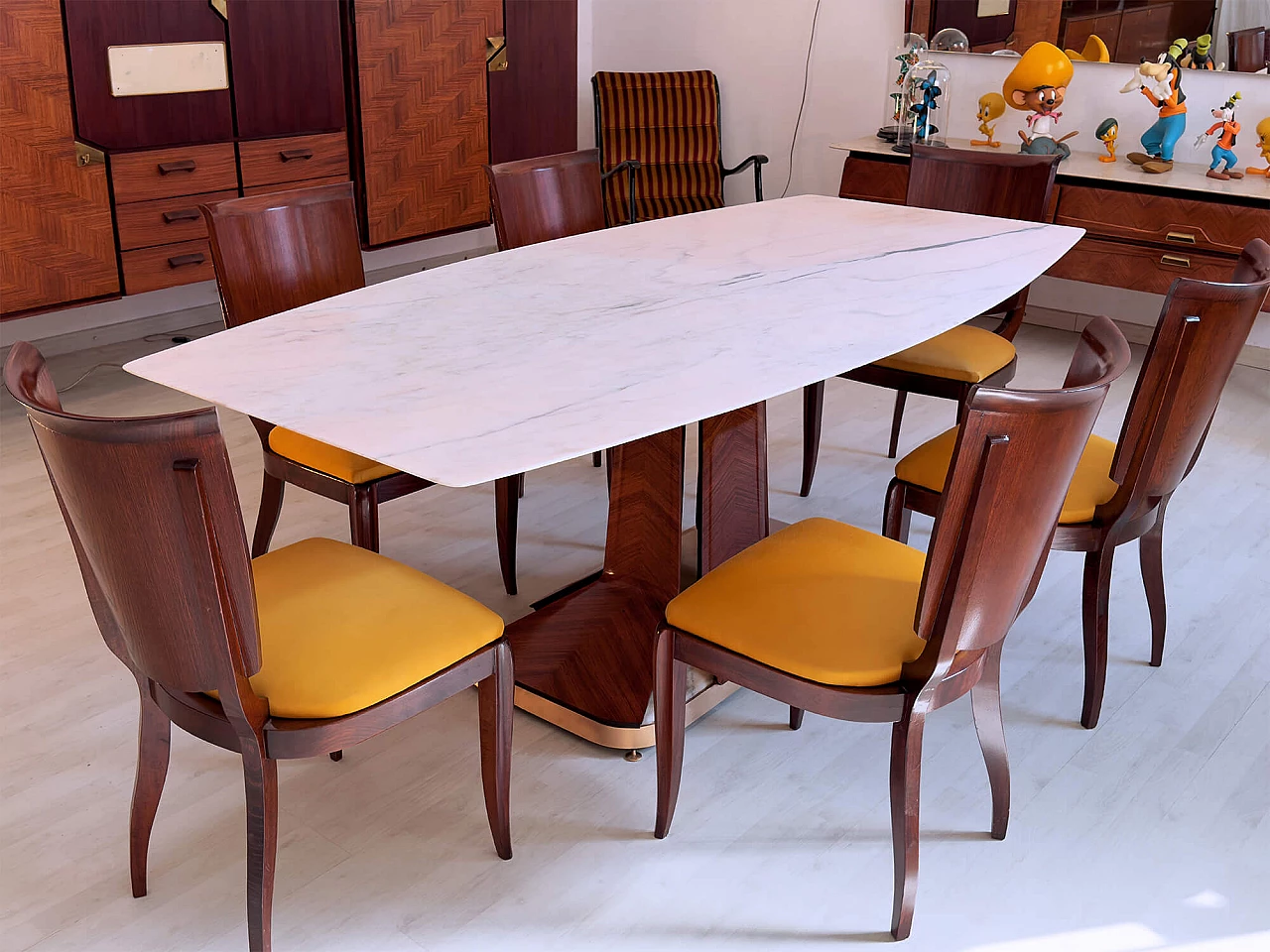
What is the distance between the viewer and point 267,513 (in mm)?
2486

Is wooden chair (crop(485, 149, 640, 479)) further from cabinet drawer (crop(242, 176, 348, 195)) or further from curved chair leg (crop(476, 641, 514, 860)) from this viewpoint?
cabinet drawer (crop(242, 176, 348, 195))

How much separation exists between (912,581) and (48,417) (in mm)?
1180

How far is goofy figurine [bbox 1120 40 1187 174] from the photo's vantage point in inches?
156

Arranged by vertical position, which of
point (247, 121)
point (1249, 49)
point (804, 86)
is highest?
point (1249, 49)

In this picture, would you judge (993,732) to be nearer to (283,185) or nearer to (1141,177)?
(1141,177)

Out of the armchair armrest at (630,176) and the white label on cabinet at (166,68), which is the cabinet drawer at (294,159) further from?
the armchair armrest at (630,176)

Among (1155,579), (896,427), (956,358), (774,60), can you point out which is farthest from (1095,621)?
(774,60)

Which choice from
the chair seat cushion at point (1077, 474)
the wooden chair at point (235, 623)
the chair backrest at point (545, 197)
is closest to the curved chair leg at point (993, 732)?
the chair seat cushion at point (1077, 474)

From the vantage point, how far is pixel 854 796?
6.61 feet

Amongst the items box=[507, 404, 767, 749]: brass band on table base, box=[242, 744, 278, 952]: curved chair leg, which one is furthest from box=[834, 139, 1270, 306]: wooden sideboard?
box=[242, 744, 278, 952]: curved chair leg

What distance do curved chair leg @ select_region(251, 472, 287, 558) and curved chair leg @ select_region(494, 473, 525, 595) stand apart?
45 centimetres

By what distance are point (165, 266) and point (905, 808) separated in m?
3.03

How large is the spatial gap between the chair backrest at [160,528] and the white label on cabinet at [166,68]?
2.45 metres

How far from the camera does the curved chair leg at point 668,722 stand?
177 cm
